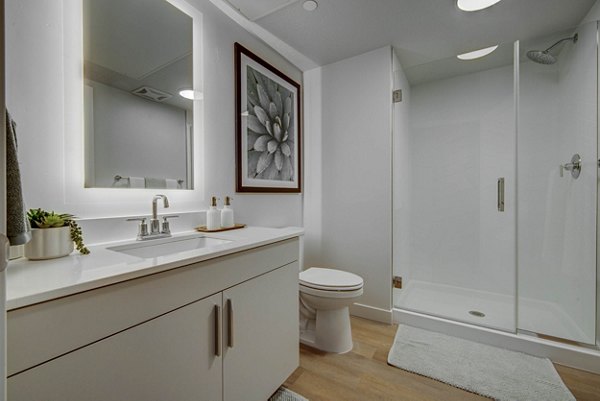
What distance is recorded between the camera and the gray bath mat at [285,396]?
1.30 metres

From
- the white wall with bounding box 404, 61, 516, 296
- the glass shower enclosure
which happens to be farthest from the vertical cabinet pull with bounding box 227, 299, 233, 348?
the white wall with bounding box 404, 61, 516, 296

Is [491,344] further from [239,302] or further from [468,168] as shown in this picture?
[239,302]

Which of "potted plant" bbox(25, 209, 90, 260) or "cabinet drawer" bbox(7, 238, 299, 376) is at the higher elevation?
"potted plant" bbox(25, 209, 90, 260)

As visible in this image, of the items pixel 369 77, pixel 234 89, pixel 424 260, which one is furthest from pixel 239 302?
pixel 424 260

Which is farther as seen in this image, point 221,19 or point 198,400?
point 221,19

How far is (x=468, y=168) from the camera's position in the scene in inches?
97.0

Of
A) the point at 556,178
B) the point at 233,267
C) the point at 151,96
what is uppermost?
the point at 151,96

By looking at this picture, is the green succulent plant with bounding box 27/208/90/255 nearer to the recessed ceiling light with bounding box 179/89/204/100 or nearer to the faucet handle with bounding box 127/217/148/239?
the faucet handle with bounding box 127/217/148/239

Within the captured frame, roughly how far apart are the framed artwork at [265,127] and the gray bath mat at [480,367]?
1506 millimetres

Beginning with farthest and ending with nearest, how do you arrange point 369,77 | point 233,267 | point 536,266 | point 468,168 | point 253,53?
point 468,168 < point 369,77 < point 536,266 < point 253,53 < point 233,267

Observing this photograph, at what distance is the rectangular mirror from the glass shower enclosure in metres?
1.70

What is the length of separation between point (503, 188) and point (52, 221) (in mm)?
2959

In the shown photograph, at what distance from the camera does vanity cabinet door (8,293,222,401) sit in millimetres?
562

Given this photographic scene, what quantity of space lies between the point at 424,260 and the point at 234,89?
245 cm
